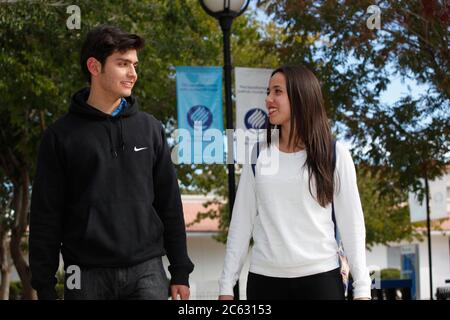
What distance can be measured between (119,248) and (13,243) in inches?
803

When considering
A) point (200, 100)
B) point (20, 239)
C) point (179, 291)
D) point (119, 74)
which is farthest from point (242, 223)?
point (20, 239)

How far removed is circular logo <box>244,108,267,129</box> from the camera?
11.0 m

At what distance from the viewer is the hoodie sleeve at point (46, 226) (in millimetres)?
4102

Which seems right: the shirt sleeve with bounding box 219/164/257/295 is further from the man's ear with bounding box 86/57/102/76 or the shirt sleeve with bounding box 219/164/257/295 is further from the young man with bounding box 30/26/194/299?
the man's ear with bounding box 86/57/102/76

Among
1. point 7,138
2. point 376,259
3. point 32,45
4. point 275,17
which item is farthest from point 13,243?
point 376,259

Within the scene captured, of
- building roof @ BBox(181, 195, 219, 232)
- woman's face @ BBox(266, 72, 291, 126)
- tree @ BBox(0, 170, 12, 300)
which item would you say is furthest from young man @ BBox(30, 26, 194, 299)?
building roof @ BBox(181, 195, 219, 232)

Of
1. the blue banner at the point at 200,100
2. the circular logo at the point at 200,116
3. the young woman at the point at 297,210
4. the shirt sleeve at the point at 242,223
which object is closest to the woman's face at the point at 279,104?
the young woman at the point at 297,210

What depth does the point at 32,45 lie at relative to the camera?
15438 mm

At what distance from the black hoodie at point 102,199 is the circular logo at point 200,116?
681 centimetres

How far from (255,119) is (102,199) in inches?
282

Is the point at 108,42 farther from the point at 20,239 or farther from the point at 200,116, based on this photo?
the point at 20,239

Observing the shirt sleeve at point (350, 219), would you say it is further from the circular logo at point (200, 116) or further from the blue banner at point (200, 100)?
the circular logo at point (200, 116)
